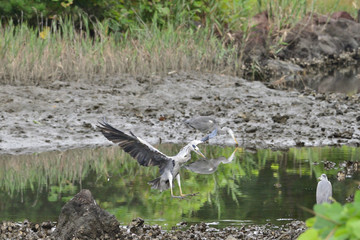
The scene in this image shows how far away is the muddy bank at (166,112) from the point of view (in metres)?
9.54

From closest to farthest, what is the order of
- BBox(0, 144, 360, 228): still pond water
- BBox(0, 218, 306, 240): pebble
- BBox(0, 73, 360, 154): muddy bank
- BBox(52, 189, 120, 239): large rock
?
BBox(52, 189, 120, 239): large rock < BBox(0, 218, 306, 240): pebble < BBox(0, 144, 360, 228): still pond water < BBox(0, 73, 360, 154): muddy bank

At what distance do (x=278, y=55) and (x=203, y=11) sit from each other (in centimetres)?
298

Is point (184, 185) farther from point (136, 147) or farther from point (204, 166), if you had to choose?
point (136, 147)

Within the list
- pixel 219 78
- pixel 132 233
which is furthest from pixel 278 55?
pixel 132 233

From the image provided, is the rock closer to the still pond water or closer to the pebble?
the still pond water

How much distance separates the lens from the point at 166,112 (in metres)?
10.9

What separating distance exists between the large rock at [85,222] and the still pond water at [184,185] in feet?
2.02

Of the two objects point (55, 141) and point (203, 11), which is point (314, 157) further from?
point (203, 11)

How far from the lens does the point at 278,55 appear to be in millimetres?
19172

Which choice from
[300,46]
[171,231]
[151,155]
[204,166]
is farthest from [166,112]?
[300,46]

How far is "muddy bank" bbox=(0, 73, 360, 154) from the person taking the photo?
31.3 ft

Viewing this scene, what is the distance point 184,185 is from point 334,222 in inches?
202

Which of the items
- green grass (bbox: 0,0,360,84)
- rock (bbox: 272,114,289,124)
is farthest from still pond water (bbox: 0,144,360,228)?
green grass (bbox: 0,0,360,84)

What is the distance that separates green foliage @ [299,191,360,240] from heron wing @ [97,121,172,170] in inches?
142
